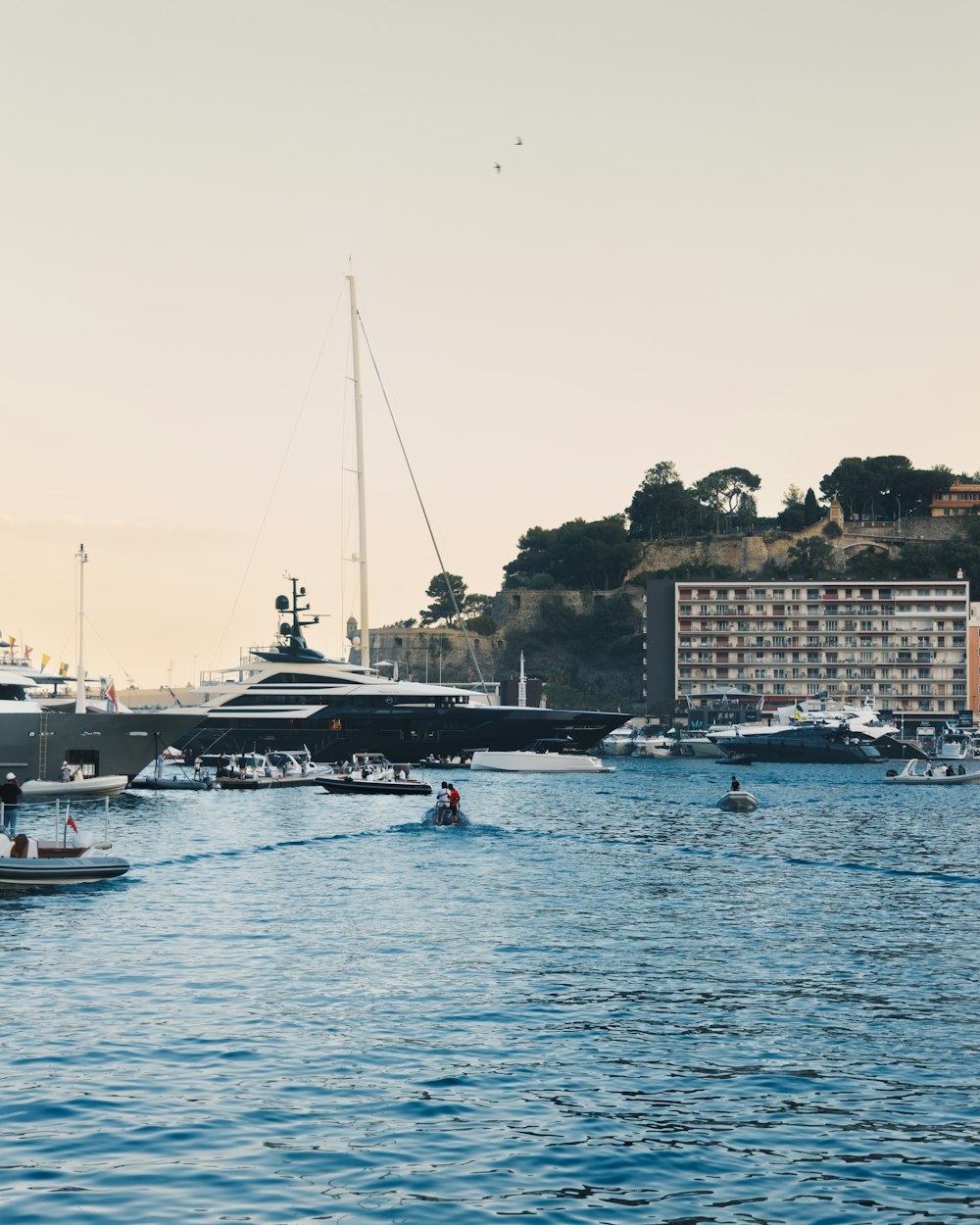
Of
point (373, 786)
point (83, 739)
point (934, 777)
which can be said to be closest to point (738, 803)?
point (373, 786)

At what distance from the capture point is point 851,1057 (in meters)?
23.0

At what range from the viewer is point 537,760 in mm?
126312

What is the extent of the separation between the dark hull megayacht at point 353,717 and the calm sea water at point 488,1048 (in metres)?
77.5

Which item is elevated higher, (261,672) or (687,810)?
(261,672)

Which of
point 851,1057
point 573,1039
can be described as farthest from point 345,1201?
point 851,1057

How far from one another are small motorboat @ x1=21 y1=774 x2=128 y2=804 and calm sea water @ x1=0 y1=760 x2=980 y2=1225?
1183 inches

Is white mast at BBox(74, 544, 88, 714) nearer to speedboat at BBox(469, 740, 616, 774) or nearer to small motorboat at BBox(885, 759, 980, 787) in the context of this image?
speedboat at BBox(469, 740, 616, 774)

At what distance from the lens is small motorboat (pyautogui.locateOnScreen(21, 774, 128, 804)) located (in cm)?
7650

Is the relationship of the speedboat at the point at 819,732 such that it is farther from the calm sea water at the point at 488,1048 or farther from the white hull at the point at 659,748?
the calm sea water at the point at 488,1048

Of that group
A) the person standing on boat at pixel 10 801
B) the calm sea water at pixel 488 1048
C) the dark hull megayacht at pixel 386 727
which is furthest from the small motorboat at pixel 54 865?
the dark hull megayacht at pixel 386 727

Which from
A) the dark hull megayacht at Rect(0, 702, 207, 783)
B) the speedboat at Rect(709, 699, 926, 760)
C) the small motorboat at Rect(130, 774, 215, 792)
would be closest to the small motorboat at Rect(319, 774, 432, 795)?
the dark hull megayacht at Rect(0, 702, 207, 783)

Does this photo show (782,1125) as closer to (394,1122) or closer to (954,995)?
(394,1122)

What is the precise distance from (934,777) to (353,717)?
54.4m

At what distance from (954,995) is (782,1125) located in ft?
33.9
